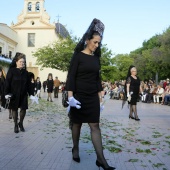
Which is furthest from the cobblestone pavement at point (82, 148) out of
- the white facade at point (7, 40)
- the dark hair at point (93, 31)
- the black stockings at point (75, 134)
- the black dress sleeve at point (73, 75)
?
the white facade at point (7, 40)

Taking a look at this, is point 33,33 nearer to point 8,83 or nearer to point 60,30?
point 60,30

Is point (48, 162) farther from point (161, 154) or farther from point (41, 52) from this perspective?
point (41, 52)

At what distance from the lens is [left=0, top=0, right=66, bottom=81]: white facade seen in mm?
54625

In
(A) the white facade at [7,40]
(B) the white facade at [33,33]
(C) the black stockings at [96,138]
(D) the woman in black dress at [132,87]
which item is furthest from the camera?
(B) the white facade at [33,33]

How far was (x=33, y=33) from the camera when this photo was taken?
55094 millimetres

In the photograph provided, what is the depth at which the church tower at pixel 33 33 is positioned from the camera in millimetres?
54656

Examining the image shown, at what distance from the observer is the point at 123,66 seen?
8931 centimetres

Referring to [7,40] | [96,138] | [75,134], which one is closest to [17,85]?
[75,134]

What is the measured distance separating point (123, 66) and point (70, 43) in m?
46.2

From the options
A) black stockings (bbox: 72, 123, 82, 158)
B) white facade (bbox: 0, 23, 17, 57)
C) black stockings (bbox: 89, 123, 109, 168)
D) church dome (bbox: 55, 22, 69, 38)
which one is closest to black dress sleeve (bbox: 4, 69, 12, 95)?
black stockings (bbox: 72, 123, 82, 158)

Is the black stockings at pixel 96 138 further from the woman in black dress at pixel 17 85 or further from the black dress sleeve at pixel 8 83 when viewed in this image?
the black dress sleeve at pixel 8 83

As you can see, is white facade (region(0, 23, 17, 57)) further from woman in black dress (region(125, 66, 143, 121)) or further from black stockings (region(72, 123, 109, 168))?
black stockings (region(72, 123, 109, 168))

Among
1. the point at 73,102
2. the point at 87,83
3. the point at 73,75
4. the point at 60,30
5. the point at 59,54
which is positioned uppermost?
the point at 60,30

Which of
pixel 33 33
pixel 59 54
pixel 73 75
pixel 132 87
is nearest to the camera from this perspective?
pixel 73 75
